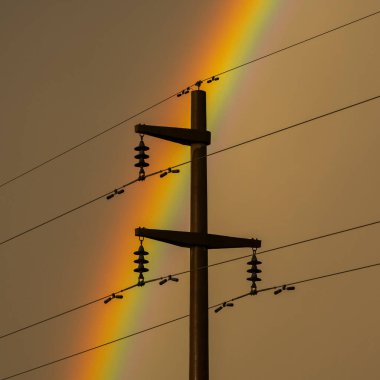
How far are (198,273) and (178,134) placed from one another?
2.79 meters

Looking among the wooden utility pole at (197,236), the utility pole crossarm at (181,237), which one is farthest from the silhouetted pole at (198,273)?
the utility pole crossarm at (181,237)

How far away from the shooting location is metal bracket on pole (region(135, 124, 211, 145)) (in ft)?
62.9

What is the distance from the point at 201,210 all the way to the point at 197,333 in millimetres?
2221

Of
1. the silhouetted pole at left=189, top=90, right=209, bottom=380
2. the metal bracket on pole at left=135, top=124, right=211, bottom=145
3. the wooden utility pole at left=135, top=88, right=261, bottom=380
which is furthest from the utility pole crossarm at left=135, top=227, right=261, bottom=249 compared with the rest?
the metal bracket on pole at left=135, top=124, right=211, bottom=145

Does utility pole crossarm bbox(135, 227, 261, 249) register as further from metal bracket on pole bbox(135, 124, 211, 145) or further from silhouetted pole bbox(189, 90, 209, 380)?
metal bracket on pole bbox(135, 124, 211, 145)

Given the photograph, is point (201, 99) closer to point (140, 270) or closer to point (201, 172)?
point (201, 172)

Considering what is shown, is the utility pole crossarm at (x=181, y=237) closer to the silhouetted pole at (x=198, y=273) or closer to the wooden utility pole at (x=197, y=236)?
the wooden utility pole at (x=197, y=236)

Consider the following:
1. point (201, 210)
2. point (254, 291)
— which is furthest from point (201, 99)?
point (254, 291)

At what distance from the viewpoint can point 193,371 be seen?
17562 millimetres

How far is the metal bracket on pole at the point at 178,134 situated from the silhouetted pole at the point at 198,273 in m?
0.11

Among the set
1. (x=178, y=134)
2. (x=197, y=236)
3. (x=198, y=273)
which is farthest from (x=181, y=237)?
(x=178, y=134)

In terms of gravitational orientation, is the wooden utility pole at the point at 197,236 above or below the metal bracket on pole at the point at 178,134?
below

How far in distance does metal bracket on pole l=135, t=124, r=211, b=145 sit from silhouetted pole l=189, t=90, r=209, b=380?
4.3 inches

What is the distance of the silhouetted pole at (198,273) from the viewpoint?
17672mm
